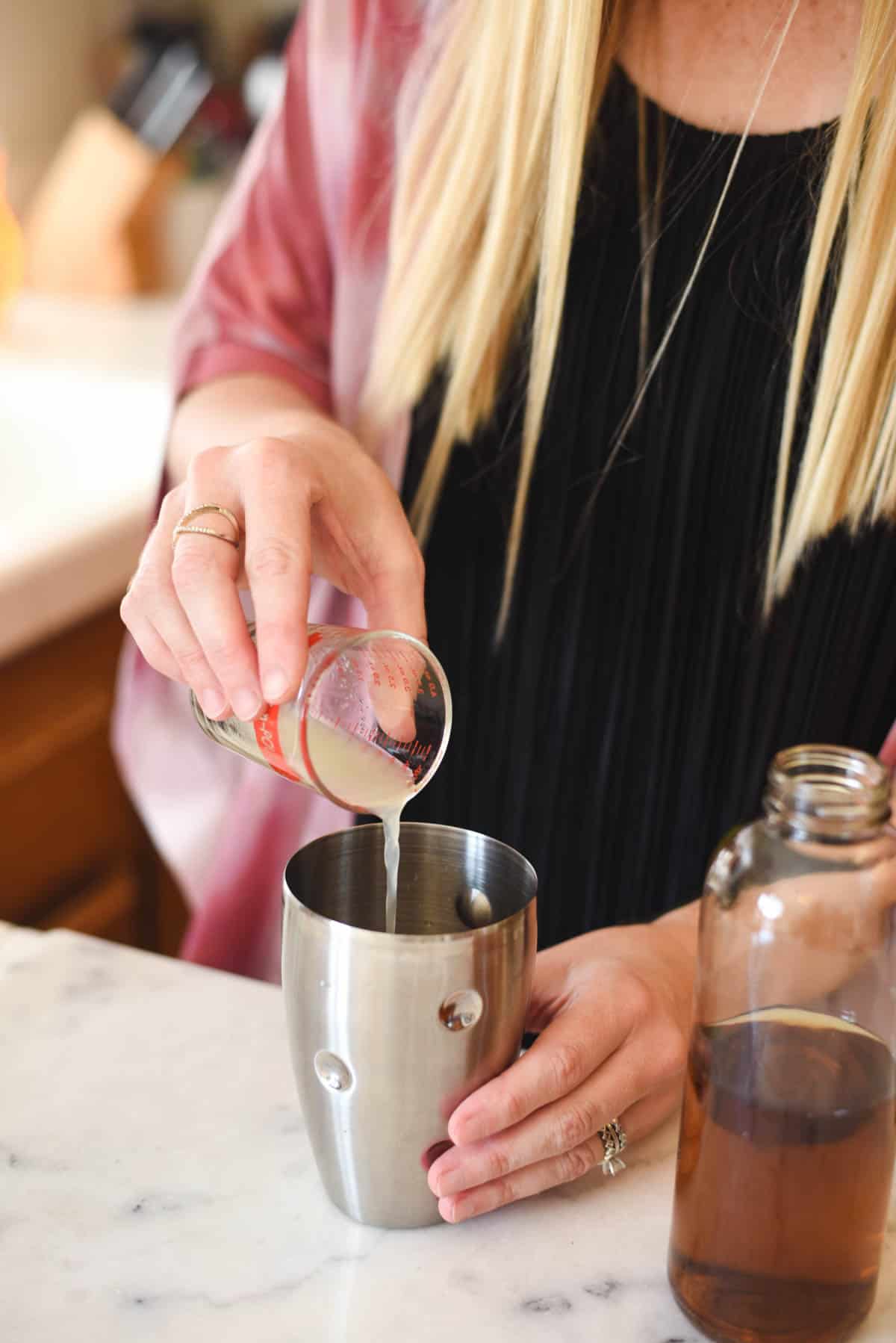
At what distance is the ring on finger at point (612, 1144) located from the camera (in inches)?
25.4

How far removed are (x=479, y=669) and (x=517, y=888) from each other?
16.1 inches

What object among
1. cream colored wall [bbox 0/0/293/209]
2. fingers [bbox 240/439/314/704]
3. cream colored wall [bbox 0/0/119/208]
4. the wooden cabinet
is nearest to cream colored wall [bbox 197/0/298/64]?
cream colored wall [bbox 0/0/293/209]

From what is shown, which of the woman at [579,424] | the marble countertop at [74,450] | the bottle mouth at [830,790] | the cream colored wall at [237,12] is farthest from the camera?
the cream colored wall at [237,12]

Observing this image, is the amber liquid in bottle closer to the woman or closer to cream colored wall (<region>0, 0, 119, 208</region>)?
the woman

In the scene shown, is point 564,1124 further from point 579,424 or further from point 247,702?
point 579,424

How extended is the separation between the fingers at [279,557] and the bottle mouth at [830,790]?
218 mm

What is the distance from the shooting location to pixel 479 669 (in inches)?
40.9

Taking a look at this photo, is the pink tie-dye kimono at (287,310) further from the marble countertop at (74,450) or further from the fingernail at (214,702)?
the fingernail at (214,702)

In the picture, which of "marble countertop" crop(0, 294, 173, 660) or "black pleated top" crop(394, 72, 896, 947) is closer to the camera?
"black pleated top" crop(394, 72, 896, 947)

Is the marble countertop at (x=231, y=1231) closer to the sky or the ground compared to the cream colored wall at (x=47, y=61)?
closer to the ground

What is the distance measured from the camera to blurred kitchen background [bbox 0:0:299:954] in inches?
58.8

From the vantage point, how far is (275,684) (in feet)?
1.99

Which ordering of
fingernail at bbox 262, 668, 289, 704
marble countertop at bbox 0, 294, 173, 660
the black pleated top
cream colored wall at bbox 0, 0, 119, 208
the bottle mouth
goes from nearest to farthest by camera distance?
the bottle mouth, fingernail at bbox 262, 668, 289, 704, the black pleated top, marble countertop at bbox 0, 294, 173, 660, cream colored wall at bbox 0, 0, 119, 208

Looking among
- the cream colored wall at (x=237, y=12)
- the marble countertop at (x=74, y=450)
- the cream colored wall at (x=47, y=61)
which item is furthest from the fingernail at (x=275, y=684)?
the cream colored wall at (x=237, y=12)
